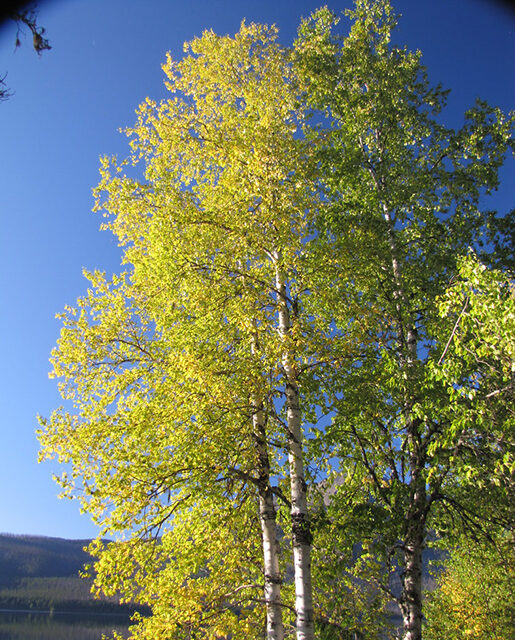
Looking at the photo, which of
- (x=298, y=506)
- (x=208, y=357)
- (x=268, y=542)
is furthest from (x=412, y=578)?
(x=208, y=357)

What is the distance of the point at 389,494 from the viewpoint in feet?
30.0

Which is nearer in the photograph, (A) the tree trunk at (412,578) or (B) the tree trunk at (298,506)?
(B) the tree trunk at (298,506)

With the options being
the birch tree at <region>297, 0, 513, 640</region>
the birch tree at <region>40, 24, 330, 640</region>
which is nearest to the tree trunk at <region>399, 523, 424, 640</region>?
the birch tree at <region>297, 0, 513, 640</region>

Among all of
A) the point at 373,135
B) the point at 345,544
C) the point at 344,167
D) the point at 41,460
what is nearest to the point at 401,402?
the point at 345,544

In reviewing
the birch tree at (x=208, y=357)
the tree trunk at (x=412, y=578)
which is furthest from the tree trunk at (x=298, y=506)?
the tree trunk at (x=412, y=578)

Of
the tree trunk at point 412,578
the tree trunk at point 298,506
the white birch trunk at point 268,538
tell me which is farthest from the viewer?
the tree trunk at point 412,578

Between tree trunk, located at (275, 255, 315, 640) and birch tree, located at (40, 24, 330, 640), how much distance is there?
0.08 feet

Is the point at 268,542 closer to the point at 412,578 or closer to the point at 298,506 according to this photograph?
the point at 298,506

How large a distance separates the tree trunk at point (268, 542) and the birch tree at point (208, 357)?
0.11ft

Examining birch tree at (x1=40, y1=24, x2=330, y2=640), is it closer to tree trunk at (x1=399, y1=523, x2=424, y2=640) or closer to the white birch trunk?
the white birch trunk

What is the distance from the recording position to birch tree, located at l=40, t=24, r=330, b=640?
7.46m

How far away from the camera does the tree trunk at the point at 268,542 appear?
8462 millimetres

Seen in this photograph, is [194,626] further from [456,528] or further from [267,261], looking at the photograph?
[267,261]

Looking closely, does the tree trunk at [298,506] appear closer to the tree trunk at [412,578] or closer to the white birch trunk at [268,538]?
the white birch trunk at [268,538]
